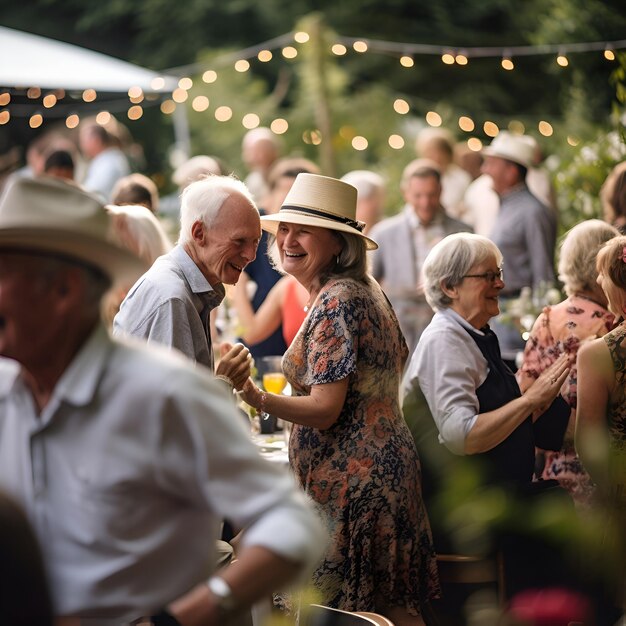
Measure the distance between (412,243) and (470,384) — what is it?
3.49 m

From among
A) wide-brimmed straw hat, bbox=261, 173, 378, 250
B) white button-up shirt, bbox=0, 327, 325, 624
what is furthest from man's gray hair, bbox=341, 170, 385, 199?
white button-up shirt, bbox=0, 327, 325, 624

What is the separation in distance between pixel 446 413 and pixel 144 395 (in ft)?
6.93

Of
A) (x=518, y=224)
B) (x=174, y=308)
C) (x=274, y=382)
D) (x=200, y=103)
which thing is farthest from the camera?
(x=200, y=103)

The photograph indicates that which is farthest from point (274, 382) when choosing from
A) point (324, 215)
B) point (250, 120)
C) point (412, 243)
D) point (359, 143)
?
point (250, 120)

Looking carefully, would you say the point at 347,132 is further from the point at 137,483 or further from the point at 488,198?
the point at 137,483

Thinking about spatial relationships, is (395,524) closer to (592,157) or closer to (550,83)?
(592,157)

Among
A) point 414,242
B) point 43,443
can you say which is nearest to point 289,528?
point 43,443

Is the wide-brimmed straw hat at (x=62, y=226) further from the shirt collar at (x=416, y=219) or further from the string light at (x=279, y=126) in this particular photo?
the string light at (x=279, y=126)

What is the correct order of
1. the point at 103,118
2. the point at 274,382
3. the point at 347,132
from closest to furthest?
the point at 274,382 < the point at 103,118 < the point at 347,132

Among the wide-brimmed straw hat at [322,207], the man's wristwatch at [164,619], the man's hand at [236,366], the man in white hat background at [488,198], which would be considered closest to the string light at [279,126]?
the man in white hat background at [488,198]

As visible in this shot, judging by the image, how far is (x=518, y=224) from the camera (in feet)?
23.2

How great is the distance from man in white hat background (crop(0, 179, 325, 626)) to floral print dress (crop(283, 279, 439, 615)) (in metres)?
1.65

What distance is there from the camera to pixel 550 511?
1.17 metres

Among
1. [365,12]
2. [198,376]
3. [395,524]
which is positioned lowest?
[395,524]
